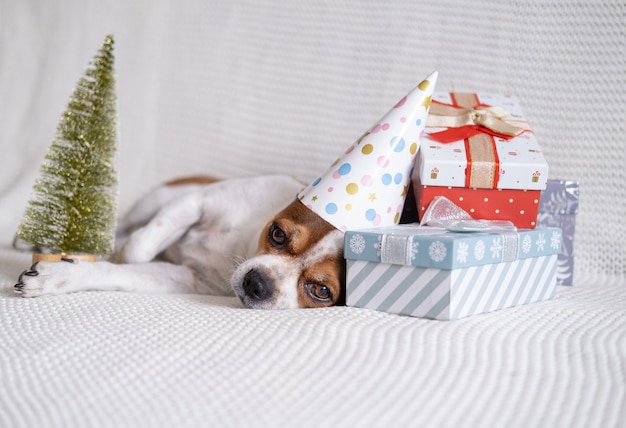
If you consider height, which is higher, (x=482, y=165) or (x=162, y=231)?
(x=482, y=165)

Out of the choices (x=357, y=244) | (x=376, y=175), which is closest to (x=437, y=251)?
(x=357, y=244)

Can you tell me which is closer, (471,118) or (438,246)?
(438,246)

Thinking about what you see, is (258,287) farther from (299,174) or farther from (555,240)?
(299,174)

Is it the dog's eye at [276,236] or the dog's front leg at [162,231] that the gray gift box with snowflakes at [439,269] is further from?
the dog's front leg at [162,231]

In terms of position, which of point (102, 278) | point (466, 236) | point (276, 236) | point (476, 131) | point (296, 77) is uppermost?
point (296, 77)

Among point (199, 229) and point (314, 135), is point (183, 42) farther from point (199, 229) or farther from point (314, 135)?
point (199, 229)

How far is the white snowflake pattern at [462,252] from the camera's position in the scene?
1834 millimetres

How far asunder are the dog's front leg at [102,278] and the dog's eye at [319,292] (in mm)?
597

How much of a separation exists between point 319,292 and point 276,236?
0.25m

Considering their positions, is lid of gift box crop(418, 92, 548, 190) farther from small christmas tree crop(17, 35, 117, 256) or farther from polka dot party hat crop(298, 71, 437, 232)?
small christmas tree crop(17, 35, 117, 256)

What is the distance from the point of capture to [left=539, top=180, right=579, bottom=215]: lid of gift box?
256 centimetres

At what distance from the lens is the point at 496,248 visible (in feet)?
6.42

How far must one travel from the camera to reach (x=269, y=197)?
278 cm

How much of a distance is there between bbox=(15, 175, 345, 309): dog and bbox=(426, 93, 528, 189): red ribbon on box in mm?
459
